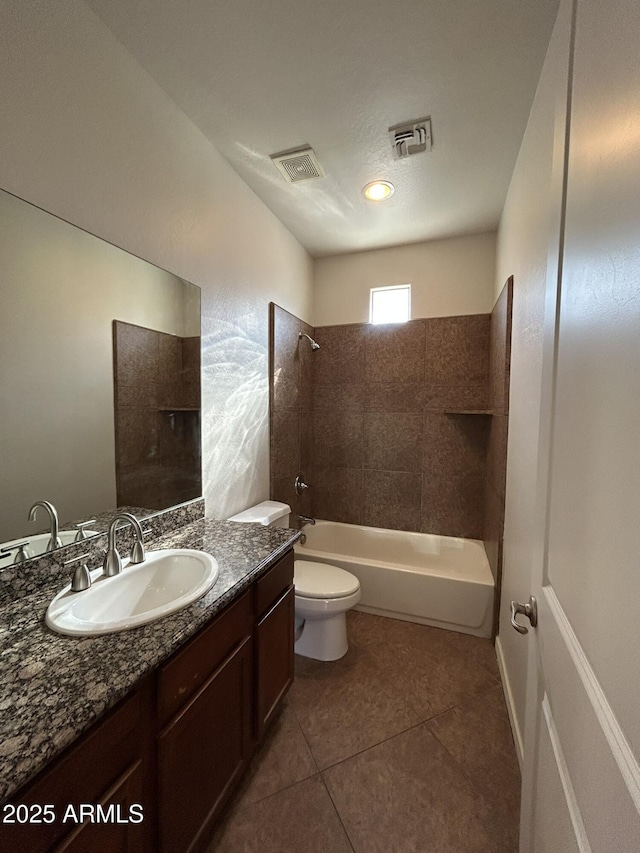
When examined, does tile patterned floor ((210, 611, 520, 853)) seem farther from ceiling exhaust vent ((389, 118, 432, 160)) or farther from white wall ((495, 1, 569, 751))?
ceiling exhaust vent ((389, 118, 432, 160))

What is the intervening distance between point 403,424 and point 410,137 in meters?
1.90

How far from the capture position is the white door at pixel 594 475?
0.41 meters

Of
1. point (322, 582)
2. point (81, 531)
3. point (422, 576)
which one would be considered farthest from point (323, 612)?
point (81, 531)

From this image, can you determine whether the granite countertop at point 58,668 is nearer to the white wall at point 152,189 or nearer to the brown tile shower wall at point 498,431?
the white wall at point 152,189

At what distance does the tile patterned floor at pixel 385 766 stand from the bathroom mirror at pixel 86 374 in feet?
3.85

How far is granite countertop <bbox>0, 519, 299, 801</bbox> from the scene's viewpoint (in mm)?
571

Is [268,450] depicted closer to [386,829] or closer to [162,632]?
[162,632]

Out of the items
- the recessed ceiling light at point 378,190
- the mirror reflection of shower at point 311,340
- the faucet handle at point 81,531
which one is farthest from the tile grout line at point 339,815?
the recessed ceiling light at point 378,190

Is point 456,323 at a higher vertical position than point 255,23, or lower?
lower

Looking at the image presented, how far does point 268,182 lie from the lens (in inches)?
80.5

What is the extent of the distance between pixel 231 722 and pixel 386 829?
658mm

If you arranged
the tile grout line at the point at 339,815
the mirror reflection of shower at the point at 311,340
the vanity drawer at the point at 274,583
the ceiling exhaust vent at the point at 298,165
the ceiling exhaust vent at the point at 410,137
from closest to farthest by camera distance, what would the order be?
the tile grout line at the point at 339,815, the vanity drawer at the point at 274,583, the ceiling exhaust vent at the point at 410,137, the ceiling exhaust vent at the point at 298,165, the mirror reflection of shower at the point at 311,340

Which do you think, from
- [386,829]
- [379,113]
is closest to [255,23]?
[379,113]

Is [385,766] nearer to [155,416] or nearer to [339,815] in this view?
[339,815]
